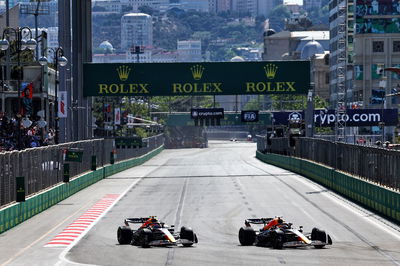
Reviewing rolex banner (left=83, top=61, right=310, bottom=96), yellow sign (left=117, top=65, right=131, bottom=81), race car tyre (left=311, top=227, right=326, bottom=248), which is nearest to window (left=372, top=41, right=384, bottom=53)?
rolex banner (left=83, top=61, right=310, bottom=96)

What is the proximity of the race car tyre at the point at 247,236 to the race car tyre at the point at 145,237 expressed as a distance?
7.22 ft

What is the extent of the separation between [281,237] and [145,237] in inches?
129

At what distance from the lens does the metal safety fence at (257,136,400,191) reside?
34.4m

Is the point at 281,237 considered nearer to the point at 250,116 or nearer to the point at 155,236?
the point at 155,236

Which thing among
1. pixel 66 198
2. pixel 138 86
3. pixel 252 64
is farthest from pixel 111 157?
pixel 66 198

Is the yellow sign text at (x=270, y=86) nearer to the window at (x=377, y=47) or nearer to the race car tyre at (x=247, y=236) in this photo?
the race car tyre at (x=247, y=236)

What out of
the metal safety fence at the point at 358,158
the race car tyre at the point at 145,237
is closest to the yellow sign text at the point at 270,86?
the metal safety fence at the point at 358,158

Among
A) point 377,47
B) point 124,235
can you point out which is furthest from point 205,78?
point 377,47

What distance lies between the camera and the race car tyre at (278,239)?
2469 cm

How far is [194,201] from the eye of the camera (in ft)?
137

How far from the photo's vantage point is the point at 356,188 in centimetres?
4156

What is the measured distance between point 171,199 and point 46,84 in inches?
1533

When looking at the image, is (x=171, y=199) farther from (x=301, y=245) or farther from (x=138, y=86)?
(x=138, y=86)

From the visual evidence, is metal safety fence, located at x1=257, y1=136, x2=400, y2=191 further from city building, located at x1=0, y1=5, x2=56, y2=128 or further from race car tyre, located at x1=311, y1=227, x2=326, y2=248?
city building, located at x1=0, y1=5, x2=56, y2=128
